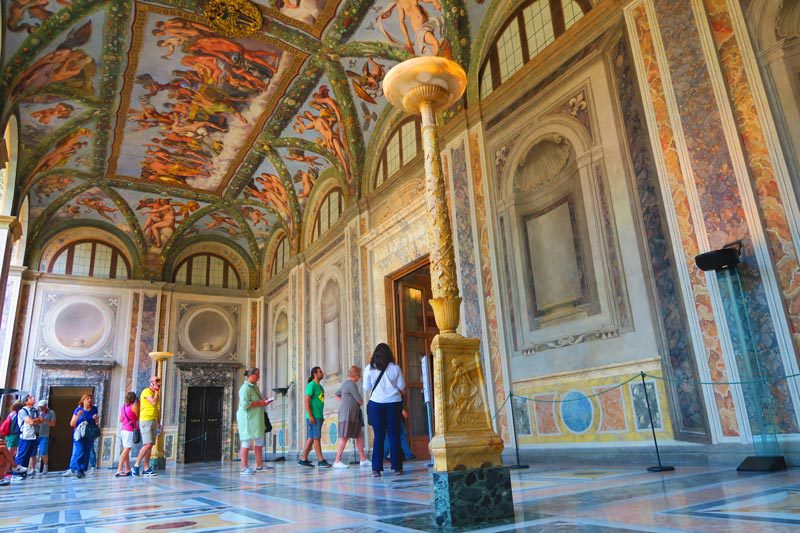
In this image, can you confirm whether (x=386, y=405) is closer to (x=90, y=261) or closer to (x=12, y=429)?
(x=12, y=429)

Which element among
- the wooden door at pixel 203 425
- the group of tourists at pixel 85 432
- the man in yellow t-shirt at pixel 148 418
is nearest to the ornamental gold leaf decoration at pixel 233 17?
the group of tourists at pixel 85 432

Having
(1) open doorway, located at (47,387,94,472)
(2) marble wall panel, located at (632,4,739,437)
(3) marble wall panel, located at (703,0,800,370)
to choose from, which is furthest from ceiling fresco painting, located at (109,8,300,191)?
(1) open doorway, located at (47,387,94,472)

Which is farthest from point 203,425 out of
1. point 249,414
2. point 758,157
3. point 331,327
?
point 758,157

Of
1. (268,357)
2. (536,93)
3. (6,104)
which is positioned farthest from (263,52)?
(268,357)

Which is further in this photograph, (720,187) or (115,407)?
(115,407)

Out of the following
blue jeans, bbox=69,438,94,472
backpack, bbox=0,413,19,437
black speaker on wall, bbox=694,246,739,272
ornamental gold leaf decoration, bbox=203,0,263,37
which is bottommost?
blue jeans, bbox=69,438,94,472

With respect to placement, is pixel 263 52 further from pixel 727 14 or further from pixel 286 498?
pixel 286 498

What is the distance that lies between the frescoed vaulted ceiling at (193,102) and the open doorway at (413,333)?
2800 millimetres

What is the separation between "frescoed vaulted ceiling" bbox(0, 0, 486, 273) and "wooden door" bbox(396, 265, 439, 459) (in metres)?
2.86

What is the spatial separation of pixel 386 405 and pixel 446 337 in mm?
3230

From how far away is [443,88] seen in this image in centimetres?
384

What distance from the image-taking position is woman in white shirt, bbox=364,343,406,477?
6.23 meters

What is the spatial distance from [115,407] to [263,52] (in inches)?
468

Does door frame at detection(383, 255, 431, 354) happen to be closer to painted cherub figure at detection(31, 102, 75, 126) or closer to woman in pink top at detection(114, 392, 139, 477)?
woman in pink top at detection(114, 392, 139, 477)
